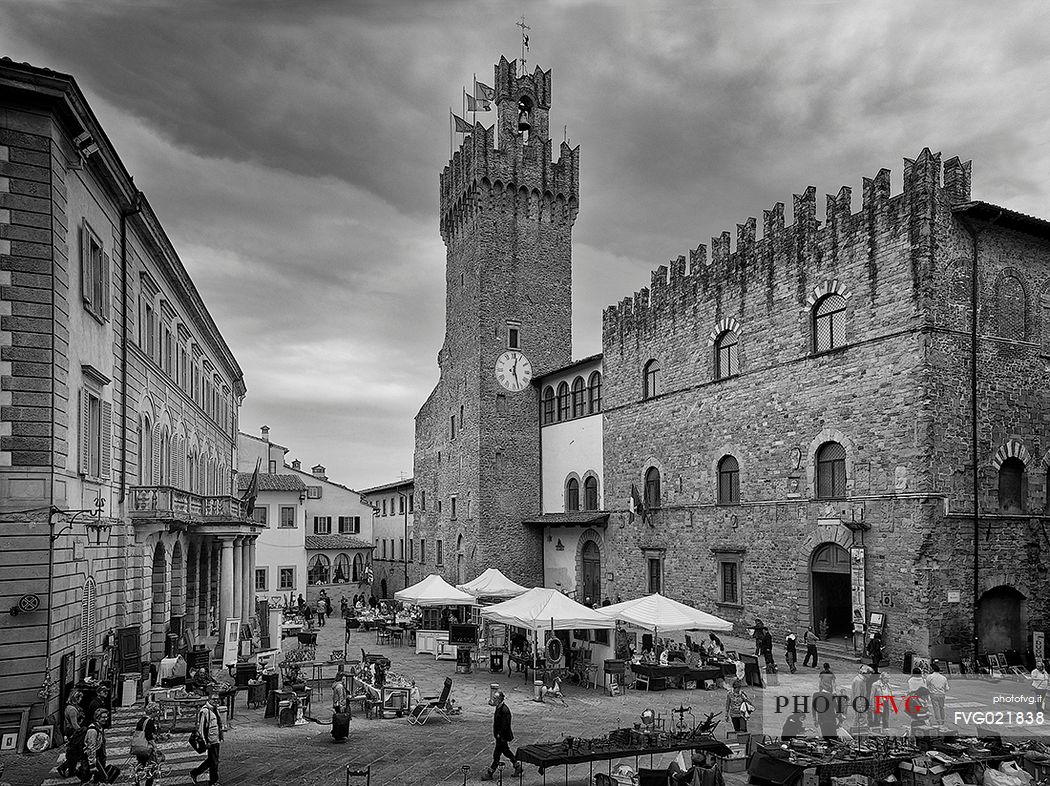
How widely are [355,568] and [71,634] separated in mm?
45482

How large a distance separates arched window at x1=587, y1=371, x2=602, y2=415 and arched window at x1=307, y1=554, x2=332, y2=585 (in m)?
27.3

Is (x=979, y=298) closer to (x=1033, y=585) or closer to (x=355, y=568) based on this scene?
(x=1033, y=585)

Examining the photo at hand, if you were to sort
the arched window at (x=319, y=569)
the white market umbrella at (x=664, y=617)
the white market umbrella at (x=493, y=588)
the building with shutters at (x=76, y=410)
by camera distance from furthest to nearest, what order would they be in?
the arched window at (x=319, y=569) < the white market umbrella at (x=493, y=588) < the white market umbrella at (x=664, y=617) < the building with shutters at (x=76, y=410)

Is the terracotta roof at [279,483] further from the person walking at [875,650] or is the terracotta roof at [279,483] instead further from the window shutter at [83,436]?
the person walking at [875,650]

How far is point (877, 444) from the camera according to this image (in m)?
24.1

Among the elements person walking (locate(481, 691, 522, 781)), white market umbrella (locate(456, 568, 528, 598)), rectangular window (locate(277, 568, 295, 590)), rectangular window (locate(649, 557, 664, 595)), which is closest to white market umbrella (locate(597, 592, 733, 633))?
person walking (locate(481, 691, 522, 781))

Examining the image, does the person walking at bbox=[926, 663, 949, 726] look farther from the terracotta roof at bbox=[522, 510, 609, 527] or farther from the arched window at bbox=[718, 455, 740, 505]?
the terracotta roof at bbox=[522, 510, 609, 527]

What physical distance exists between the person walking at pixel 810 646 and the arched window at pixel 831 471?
3888 millimetres

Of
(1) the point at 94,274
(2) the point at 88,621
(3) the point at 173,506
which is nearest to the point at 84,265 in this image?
(1) the point at 94,274

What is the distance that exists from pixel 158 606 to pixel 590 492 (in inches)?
825

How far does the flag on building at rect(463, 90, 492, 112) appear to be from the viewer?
44781 millimetres

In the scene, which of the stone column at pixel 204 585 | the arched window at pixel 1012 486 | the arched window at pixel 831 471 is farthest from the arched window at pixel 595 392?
the arched window at pixel 1012 486

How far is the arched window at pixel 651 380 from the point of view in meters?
35.5

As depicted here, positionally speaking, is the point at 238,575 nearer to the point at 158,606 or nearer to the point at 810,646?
the point at 158,606
